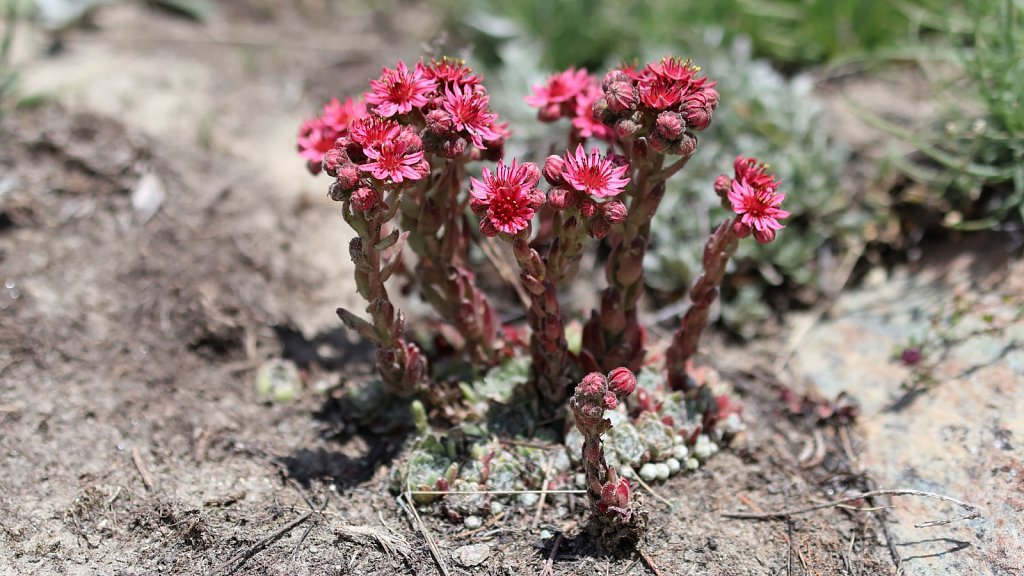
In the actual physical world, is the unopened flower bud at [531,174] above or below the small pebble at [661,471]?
above

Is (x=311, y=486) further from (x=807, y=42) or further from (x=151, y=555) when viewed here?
(x=807, y=42)

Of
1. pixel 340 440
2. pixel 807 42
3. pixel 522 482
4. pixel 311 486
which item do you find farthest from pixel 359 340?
pixel 807 42

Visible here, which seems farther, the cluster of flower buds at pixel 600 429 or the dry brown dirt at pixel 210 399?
the dry brown dirt at pixel 210 399

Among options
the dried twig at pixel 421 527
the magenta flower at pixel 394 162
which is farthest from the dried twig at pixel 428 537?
the magenta flower at pixel 394 162

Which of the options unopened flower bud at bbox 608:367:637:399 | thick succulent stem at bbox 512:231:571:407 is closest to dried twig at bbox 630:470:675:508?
thick succulent stem at bbox 512:231:571:407

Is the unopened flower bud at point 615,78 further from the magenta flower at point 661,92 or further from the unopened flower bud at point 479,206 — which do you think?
the unopened flower bud at point 479,206

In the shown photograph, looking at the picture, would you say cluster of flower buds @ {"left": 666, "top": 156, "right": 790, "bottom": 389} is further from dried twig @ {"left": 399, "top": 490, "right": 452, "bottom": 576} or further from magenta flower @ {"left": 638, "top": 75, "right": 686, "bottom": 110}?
dried twig @ {"left": 399, "top": 490, "right": 452, "bottom": 576}
